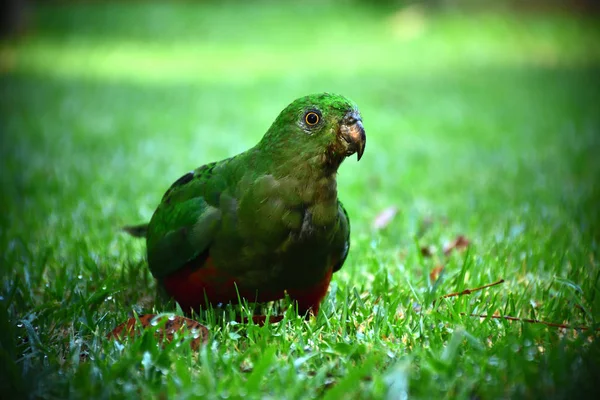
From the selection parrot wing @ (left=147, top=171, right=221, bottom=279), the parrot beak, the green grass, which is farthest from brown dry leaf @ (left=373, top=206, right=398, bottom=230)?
the parrot beak

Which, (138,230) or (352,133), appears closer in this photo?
(352,133)

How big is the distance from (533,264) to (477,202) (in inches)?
48.8

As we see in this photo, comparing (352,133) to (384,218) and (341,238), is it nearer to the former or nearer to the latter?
(341,238)

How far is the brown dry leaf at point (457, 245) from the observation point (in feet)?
10.9

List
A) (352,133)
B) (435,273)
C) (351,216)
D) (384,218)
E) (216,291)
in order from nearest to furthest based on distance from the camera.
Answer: (352,133), (216,291), (435,273), (384,218), (351,216)

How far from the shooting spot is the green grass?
1.93m

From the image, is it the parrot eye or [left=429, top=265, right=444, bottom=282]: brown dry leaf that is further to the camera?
[left=429, top=265, right=444, bottom=282]: brown dry leaf

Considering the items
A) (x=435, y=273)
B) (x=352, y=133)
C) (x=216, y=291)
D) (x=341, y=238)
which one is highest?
→ (x=352, y=133)

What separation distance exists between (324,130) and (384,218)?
5.70 feet

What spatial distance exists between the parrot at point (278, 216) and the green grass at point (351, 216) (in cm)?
18

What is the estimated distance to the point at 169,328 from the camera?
2197mm

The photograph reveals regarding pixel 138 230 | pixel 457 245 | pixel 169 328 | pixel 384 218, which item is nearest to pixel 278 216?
pixel 169 328

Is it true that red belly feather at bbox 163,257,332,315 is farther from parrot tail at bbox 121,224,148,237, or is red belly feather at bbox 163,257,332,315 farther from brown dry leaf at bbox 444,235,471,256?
brown dry leaf at bbox 444,235,471,256

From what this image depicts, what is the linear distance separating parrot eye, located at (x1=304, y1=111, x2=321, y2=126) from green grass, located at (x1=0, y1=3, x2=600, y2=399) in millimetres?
746
